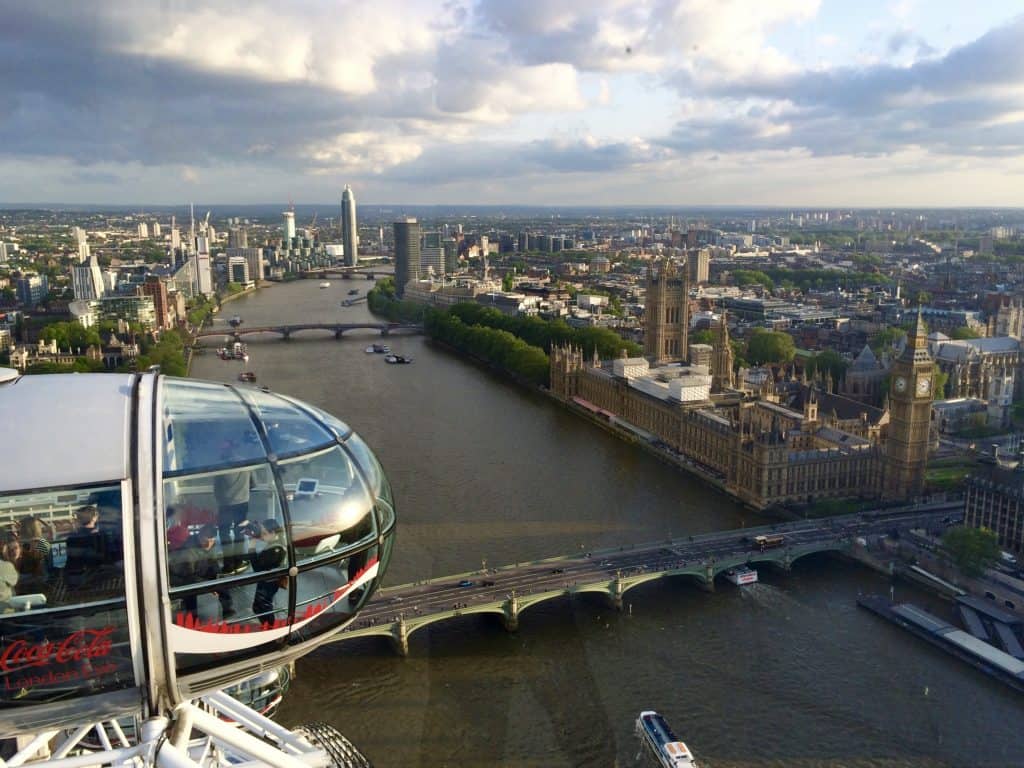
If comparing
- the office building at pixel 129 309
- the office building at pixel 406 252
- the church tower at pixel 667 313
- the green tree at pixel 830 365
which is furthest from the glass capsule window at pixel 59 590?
the office building at pixel 406 252

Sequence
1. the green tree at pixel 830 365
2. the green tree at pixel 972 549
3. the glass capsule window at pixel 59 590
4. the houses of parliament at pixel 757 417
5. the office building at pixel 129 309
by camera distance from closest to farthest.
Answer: the glass capsule window at pixel 59 590
the green tree at pixel 972 549
the houses of parliament at pixel 757 417
the green tree at pixel 830 365
the office building at pixel 129 309

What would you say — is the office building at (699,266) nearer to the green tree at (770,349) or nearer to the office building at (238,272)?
the green tree at (770,349)

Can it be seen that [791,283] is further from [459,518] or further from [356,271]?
[459,518]

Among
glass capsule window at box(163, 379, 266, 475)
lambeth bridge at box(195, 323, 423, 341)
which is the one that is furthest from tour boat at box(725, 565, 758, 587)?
lambeth bridge at box(195, 323, 423, 341)

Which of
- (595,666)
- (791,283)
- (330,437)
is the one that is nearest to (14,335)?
(595,666)

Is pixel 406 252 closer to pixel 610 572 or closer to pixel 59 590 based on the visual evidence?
pixel 610 572

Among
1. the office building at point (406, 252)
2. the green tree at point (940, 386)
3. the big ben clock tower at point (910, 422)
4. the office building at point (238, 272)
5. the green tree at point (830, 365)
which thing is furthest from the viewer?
the office building at point (238, 272)

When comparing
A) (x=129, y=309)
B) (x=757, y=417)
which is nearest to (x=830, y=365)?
(x=757, y=417)
